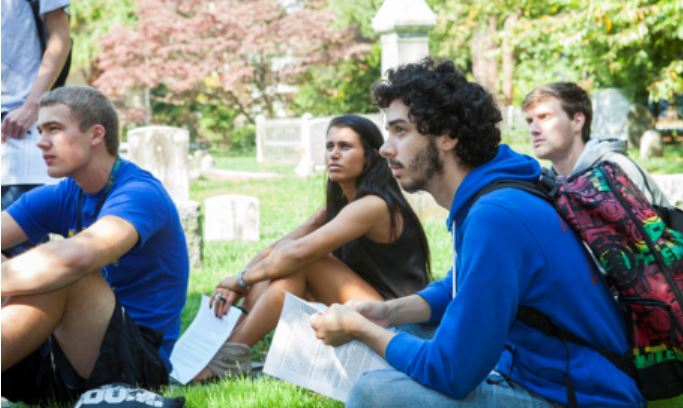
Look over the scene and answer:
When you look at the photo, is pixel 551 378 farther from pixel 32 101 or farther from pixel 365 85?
pixel 365 85

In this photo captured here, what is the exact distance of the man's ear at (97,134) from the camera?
12.5 ft

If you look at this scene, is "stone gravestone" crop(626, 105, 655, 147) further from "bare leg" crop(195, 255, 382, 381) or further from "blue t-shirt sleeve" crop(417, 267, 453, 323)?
"blue t-shirt sleeve" crop(417, 267, 453, 323)

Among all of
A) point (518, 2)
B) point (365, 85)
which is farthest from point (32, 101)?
Answer: point (365, 85)

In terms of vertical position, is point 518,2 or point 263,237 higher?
point 518,2

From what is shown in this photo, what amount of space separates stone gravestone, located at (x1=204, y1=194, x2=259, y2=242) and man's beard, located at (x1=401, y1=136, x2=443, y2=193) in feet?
24.9

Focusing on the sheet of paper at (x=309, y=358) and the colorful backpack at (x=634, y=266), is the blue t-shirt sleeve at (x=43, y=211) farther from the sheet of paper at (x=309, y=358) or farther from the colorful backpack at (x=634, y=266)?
the colorful backpack at (x=634, y=266)

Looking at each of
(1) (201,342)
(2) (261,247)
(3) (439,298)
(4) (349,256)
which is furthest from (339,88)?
(3) (439,298)

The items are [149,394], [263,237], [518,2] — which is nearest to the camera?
[149,394]

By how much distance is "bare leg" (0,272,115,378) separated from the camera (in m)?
3.35

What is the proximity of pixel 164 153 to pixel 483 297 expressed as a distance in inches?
432

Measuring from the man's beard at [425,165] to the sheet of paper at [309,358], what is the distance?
0.63 metres

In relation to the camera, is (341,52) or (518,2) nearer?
(518,2)

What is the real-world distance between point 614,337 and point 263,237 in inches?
319

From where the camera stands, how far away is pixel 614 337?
2.51 metres
